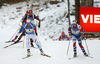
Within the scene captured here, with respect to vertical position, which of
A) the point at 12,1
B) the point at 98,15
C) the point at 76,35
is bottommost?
the point at 76,35

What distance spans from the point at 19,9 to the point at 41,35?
802cm

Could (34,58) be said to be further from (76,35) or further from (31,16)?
(31,16)

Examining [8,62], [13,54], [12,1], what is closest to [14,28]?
[12,1]

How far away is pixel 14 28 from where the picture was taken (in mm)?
18719

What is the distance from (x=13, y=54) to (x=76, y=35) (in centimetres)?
354

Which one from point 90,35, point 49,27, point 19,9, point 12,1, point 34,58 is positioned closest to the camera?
point 34,58

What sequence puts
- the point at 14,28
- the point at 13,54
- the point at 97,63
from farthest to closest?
the point at 14,28 < the point at 13,54 < the point at 97,63

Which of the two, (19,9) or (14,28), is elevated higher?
(19,9)

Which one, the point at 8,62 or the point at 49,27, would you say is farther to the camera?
the point at 49,27

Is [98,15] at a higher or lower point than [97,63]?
higher

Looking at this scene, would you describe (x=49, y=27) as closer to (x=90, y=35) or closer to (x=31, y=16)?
(x=90, y=35)

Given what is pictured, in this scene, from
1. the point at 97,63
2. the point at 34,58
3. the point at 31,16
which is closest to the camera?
the point at 97,63

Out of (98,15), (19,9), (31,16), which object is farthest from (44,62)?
(19,9)

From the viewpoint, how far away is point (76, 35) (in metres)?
7.24
